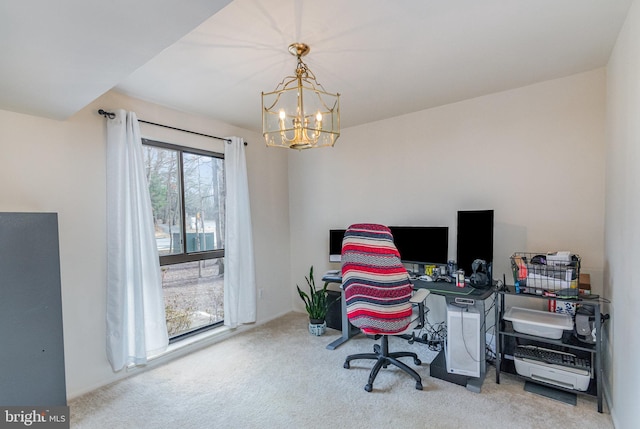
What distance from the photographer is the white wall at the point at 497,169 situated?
2.47m

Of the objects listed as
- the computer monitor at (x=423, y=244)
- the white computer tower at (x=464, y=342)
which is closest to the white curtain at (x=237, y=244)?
the computer monitor at (x=423, y=244)

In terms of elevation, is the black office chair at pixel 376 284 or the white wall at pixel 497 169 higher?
the white wall at pixel 497 169

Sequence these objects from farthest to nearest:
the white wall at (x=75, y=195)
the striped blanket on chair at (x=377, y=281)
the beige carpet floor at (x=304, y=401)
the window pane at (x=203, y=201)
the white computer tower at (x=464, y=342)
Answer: the window pane at (x=203, y=201), the white computer tower at (x=464, y=342), the striped blanket on chair at (x=377, y=281), the white wall at (x=75, y=195), the beige carpet floor at (x=304, y=401)

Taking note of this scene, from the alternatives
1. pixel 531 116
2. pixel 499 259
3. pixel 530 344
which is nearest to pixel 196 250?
Answer: pixel 499 259

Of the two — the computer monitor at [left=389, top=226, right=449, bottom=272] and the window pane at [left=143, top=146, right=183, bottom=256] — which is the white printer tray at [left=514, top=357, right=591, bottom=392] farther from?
the window pane at [left=143, top=146, right=183, bottom=256]

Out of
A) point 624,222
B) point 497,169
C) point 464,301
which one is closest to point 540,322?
point 464,301

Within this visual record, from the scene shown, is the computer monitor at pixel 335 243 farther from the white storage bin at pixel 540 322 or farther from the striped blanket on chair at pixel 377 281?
the white storage bin at pixel 540 322

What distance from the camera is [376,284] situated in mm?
2275

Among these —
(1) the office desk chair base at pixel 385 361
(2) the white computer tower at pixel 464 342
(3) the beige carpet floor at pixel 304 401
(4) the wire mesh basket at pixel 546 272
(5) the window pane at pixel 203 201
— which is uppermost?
(5) the window pane at pixel 203 201

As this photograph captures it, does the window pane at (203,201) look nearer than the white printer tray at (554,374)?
No

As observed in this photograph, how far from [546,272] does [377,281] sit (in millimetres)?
1256

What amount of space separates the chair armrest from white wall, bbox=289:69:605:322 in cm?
85

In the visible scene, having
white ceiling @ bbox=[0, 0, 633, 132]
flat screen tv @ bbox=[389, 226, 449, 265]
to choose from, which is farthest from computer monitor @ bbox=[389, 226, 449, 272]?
white ceiling @ bbox=[0, 0, 633, 132]

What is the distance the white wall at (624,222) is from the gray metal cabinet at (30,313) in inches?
128
